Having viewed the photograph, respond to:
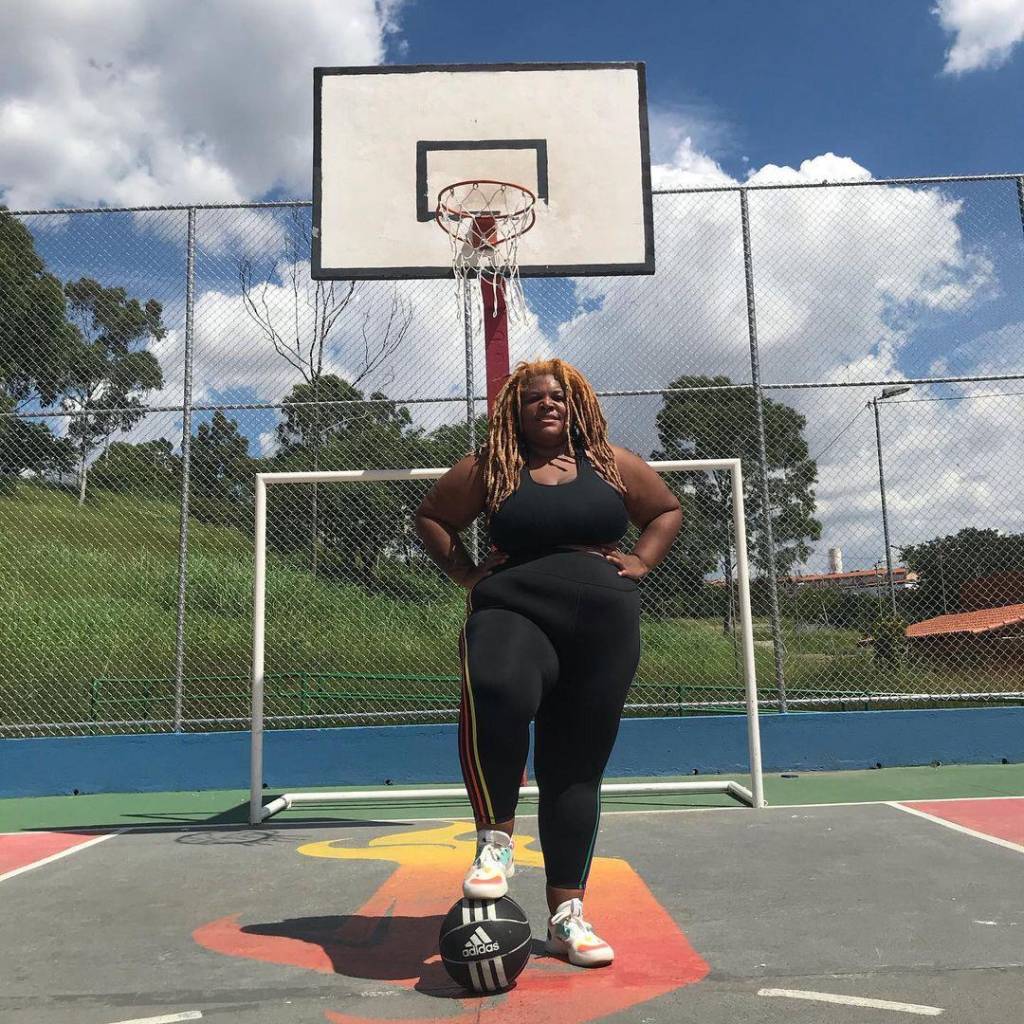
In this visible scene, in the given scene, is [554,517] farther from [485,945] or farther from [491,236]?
[491,236]

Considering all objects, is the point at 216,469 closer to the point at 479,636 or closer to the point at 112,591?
the point at 112,591

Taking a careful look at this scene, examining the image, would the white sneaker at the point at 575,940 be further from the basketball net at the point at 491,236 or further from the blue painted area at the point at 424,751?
the blue painted area at the point at 424,751

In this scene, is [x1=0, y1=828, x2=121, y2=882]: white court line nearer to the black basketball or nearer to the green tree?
the black basketball

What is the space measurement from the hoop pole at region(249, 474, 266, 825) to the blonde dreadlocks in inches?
119

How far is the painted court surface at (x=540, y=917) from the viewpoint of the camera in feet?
8.29

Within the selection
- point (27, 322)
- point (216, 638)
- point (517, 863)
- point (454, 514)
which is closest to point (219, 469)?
point (216, 638)

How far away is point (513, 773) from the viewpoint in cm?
277

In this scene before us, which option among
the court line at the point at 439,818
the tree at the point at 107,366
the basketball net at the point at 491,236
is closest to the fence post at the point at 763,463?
the court line at the point at 439,818

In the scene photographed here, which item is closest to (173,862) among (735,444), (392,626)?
(392,626)

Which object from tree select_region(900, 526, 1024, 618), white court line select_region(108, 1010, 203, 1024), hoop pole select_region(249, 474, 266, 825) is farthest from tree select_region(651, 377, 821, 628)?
white court line select_region(108, 1010, 203, 1024)

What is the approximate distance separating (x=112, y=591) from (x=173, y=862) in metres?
4.53

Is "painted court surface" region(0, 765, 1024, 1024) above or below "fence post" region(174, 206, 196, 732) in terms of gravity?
below

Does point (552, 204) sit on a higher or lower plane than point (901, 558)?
higher

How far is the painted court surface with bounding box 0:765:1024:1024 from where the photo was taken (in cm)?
253
